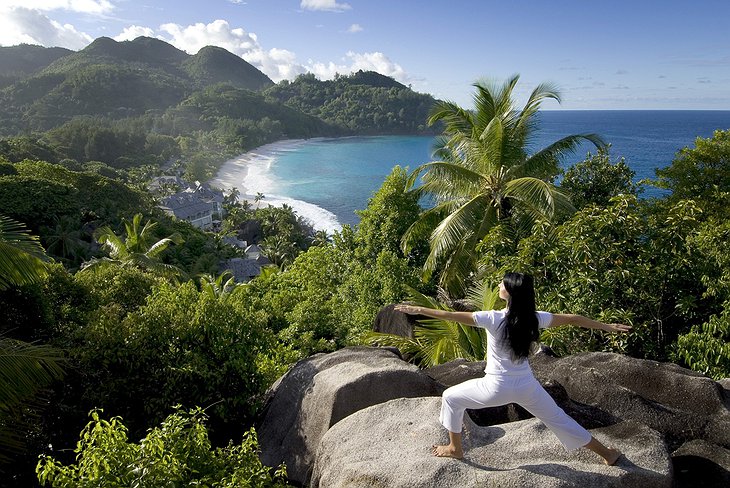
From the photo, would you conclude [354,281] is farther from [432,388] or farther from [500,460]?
[500,460]

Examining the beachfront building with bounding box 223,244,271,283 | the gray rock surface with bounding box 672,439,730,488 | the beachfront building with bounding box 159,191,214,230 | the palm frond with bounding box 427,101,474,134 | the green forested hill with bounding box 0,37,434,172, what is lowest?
the beachfront building with bounding box 223,244,271,283

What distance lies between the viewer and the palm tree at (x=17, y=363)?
571cm

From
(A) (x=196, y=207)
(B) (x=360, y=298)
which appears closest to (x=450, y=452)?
(B) (x=360, y=298)

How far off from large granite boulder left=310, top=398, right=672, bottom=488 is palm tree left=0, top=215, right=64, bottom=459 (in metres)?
3.37

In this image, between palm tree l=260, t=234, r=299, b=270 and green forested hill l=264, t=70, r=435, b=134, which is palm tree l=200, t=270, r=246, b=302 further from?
green forested hill l=264, t=70, r=435, b=134

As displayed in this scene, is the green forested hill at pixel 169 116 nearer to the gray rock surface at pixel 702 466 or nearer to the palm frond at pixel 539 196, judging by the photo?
the palm frond at pixel 539 196

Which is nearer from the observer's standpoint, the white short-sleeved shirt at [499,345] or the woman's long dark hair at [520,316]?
the woman's long dark hair at [520,316]

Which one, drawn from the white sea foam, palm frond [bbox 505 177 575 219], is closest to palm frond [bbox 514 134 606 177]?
palm frond [bbox 505 177 575 219]

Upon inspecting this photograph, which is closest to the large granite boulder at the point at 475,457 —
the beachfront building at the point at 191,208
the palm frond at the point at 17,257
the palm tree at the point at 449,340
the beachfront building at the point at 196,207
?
the palm tree at the point at 449,340

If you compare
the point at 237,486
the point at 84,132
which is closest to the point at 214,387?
the point at 237,486

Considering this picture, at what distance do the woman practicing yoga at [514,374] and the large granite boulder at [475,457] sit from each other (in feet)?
0.50

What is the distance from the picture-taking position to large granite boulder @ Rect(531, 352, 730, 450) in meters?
5.22

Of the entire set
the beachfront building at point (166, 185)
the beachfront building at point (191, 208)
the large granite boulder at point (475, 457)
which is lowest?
the beachfront building at point (191, 208)

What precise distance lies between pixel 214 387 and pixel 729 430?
5.91m
